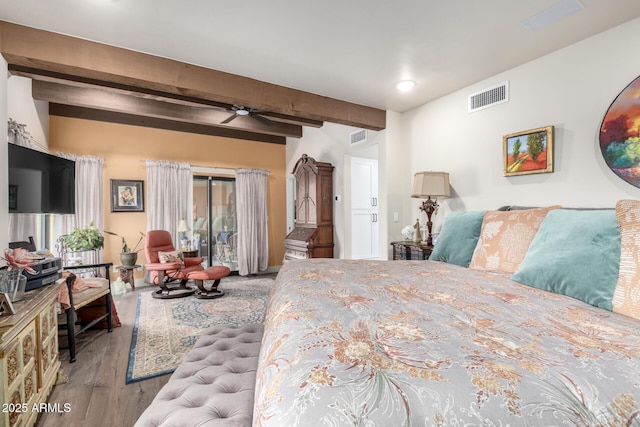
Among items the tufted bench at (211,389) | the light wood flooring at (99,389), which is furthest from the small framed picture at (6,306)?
the tufted bench at (211,389)

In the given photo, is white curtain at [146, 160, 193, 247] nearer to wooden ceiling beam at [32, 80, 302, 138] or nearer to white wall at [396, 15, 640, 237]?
wooden ceiling beam at [32, 80, 302, 138]

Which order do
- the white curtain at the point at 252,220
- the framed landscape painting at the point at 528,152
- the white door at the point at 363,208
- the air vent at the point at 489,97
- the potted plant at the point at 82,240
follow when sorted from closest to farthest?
1. the framed landscape painting at the point at 528,152
2. the air vent at the point at 489,97
3. the potted plant at the point at 82,240
4. the white door at the point at 363,208
5. the white curtain at the point at 252,220

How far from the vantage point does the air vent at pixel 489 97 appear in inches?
114

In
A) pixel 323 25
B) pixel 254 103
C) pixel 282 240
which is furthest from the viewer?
pixel 282 240

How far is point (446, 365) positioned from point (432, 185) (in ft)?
8.95

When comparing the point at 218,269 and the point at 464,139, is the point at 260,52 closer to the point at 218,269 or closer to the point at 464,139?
the point at 464,139

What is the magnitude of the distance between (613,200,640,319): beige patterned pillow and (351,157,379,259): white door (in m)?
3.74

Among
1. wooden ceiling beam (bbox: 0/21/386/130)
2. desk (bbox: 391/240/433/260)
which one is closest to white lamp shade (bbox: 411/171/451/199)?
desk (bbox: 391/240/433/260)

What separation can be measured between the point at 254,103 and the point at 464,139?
233 cm

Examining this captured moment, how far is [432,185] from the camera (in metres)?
3.19

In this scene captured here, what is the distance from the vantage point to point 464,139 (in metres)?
3.26

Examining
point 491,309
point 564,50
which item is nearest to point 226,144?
point 564,50

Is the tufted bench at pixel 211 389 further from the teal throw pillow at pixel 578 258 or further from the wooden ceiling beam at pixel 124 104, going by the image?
the wooden ceiling beam at pixel 124 104

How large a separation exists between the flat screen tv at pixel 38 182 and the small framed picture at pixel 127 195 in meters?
1.88
